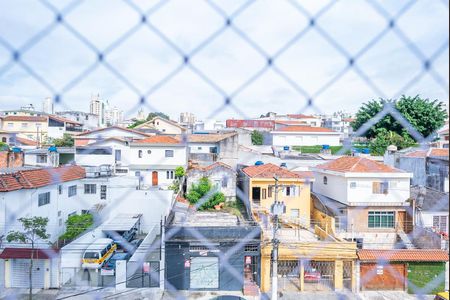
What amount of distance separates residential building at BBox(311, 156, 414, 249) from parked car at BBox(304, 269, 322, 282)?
0.55 meters

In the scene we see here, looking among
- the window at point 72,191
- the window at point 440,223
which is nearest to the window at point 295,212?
the window at point 440,223

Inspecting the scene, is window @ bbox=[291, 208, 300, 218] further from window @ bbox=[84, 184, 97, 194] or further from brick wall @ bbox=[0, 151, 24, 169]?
brick wall @ bbox=[0, 151, 24, 169]

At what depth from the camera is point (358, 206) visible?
4523 millimetres

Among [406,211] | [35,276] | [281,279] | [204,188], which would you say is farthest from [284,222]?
[35,276]

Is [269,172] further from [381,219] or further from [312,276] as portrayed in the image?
[381,219]

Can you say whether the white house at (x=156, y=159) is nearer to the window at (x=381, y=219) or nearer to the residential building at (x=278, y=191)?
the residential building at (x=278, y=191)

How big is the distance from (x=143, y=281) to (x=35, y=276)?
1213mm

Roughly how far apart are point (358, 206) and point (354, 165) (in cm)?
47

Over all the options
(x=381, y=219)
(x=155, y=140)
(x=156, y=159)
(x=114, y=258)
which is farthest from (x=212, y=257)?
(x=156, y=159)

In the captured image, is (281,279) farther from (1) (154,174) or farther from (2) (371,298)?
(1) (154,174)

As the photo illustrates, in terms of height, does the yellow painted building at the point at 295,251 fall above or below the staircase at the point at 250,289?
above

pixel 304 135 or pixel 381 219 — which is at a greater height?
pixel 304 135

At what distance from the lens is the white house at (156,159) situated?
6055 millimetres

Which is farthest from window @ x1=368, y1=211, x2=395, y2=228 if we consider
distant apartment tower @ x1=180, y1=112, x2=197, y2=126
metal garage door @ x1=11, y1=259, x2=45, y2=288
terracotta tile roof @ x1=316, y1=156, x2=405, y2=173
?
distant apartment tower @ x1=180, y1=112, x2=197, y2=126
